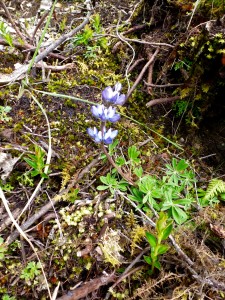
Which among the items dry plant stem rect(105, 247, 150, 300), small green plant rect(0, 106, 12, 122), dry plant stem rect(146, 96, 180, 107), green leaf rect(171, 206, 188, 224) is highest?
small green plant rect(0, 106, 12, 122)

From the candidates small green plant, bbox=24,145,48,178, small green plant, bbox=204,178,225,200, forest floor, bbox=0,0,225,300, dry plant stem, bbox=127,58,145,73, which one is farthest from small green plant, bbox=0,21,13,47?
small green plant, bbox=204,178,225,200

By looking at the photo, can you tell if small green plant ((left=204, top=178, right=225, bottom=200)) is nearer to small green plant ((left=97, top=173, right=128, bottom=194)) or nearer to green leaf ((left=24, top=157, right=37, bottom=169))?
small green plant ((left=97, top=173, right=128, bottom=194))

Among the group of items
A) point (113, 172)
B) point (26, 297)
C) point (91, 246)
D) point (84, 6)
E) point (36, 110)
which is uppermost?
point (84, 6)

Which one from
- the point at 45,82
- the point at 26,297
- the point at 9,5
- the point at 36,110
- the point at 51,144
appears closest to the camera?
the point at 26,297

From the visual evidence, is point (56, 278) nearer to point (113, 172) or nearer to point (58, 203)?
point (58, 203)

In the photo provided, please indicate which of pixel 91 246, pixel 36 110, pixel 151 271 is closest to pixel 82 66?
pixel 36 110

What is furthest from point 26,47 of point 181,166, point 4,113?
point 181,166

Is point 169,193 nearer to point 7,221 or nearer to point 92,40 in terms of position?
point 7,221
